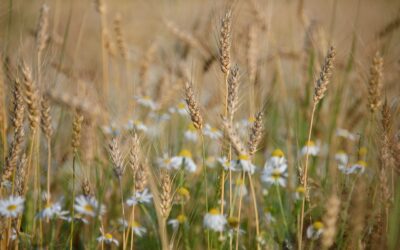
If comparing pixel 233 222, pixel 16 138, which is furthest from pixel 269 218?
pixel 16 138

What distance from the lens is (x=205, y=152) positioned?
2285mm

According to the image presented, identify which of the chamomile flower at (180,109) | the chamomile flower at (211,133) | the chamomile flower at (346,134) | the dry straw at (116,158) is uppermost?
the chamomile flower at (180,109)

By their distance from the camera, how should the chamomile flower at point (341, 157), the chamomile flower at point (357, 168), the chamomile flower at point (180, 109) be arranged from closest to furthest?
the chamomile flower at point (357, 168) < the chamomile flower at point (341, 157) < the chamomile flower at point (180, 109)

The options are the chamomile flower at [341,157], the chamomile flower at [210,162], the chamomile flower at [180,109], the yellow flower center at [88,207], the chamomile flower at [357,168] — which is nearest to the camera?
the yellow flower center at [88,207]

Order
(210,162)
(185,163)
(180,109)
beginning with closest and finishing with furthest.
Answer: (185,163), (210,162), (180,109)

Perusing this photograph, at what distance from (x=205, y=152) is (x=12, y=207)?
1.12 metres

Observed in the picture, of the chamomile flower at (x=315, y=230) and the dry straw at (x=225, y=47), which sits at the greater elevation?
the dry straw at (x=225, y=47)

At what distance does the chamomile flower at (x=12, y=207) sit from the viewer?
4.32 feet

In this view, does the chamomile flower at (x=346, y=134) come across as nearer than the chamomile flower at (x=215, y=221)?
No

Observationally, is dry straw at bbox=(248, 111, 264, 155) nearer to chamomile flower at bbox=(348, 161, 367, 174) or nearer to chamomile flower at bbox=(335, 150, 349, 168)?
chamomile flower at bbox=(348, 161, 367, 174)

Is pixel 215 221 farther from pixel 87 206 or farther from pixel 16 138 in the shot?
pixel 16 138

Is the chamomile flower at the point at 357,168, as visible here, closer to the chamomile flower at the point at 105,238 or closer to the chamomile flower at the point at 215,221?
the chamomile flower at the point at 215,221

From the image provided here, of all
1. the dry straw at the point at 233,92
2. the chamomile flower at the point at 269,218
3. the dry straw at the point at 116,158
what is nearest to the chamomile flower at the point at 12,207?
the dry straw at the point at 116,158

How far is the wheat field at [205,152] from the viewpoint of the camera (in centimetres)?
135
